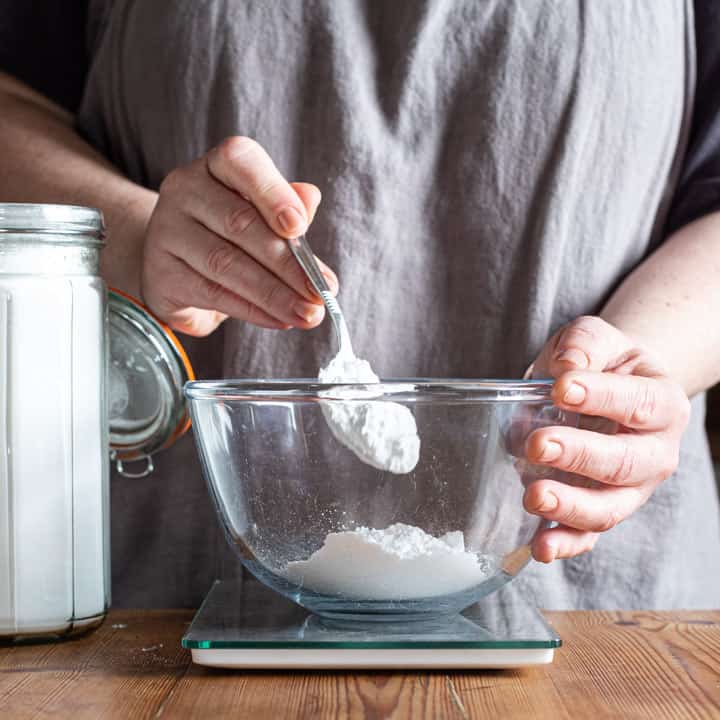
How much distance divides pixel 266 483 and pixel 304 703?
145 millimetres

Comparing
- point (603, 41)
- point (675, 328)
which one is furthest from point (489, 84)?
point (675, 328)

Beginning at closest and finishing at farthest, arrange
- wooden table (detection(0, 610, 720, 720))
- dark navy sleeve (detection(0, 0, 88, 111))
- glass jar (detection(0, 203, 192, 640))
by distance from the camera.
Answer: wooden table (detection(0, 610, 720, 720)) < glass jar (detection(0, 203, 192, 640)) < dark navy sleeve (detection(0, 0, 88, 111))

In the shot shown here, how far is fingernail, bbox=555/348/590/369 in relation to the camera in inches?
26.2

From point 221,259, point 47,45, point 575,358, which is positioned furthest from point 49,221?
point 47,45

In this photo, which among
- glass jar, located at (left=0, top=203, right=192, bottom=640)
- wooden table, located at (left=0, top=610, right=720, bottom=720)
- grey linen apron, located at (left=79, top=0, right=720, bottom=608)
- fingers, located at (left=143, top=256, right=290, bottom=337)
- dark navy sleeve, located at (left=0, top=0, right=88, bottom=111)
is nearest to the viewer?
wooden table, located at (left=0, top=610, right=720, bottom=720)

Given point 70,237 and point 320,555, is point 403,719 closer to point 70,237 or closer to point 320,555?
point 320,555

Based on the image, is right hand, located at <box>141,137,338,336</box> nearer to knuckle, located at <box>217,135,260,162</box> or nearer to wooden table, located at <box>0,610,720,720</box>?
knuckle, located at <box>217,135,260,162</box>

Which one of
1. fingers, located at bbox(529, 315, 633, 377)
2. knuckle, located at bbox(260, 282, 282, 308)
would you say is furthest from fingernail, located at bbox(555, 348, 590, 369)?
knuckle, located at bbox(260, 282, 282, 308)

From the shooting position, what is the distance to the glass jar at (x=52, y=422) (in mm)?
681

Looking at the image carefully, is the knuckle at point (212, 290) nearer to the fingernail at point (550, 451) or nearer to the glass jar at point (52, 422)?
the glass jar at point (52, 422)

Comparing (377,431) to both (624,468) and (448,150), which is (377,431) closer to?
(624,468)

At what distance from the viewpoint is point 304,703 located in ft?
1.92

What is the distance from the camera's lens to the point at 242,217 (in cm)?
73

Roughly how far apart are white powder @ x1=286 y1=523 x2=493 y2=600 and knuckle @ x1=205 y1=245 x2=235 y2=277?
0.23 m
